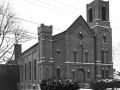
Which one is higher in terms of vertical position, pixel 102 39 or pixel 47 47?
pixel 102 39

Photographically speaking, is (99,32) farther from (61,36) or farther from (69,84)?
(69,84)

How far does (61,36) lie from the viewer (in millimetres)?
38031

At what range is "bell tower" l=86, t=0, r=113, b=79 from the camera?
133ft

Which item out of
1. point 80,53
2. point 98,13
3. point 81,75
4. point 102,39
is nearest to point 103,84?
point 81,75

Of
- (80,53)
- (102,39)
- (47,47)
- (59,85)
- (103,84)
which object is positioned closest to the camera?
(59,85)

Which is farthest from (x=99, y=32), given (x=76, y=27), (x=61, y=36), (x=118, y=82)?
(x=118, y=82)

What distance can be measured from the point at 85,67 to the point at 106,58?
16.4 ft

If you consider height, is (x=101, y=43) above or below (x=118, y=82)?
above

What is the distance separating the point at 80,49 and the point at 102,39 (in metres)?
5.17

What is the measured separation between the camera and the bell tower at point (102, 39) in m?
40.5

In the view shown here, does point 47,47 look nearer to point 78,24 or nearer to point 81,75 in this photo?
point 78,24

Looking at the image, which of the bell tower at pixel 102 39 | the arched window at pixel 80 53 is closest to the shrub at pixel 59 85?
the arched window at pixel 80 53

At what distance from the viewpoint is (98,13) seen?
41500 mm

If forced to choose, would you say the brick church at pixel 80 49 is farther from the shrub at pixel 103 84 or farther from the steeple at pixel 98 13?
the shrub at pixel 103 84
